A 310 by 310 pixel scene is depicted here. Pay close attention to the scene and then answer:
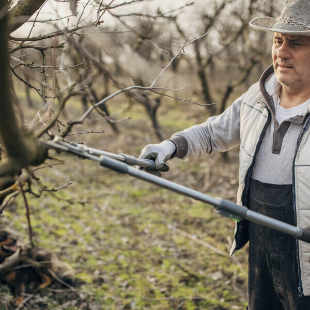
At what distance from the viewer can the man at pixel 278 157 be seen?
2.09 m

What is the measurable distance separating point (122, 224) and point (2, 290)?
8.27 ft

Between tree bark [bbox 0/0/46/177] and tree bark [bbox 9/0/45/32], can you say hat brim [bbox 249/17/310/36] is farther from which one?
tree bark [bbox 0/0/46/177]

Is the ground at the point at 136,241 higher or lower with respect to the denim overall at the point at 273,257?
lower

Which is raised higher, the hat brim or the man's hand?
the hat brim

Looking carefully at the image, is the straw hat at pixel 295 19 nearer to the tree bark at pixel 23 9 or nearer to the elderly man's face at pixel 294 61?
the elderly man's face at pixel 294 61

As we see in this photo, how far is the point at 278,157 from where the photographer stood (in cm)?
221

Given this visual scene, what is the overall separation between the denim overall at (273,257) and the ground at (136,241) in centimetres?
117

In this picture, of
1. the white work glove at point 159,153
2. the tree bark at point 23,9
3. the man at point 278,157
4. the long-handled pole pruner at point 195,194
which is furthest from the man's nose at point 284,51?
the tree bark at point 23,9

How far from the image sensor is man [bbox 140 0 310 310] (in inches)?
82.3

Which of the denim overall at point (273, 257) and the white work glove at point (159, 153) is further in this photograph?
the white work glove at point (159, 153)

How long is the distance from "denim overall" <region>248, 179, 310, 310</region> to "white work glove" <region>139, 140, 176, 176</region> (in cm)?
58

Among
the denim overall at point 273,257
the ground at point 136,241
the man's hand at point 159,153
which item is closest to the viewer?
the denim overall at point 273,257

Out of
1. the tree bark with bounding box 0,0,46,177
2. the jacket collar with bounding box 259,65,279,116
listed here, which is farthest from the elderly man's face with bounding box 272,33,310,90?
the tree bark with bounding box 0,0,46,177

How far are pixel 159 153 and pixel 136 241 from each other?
2.60 m
